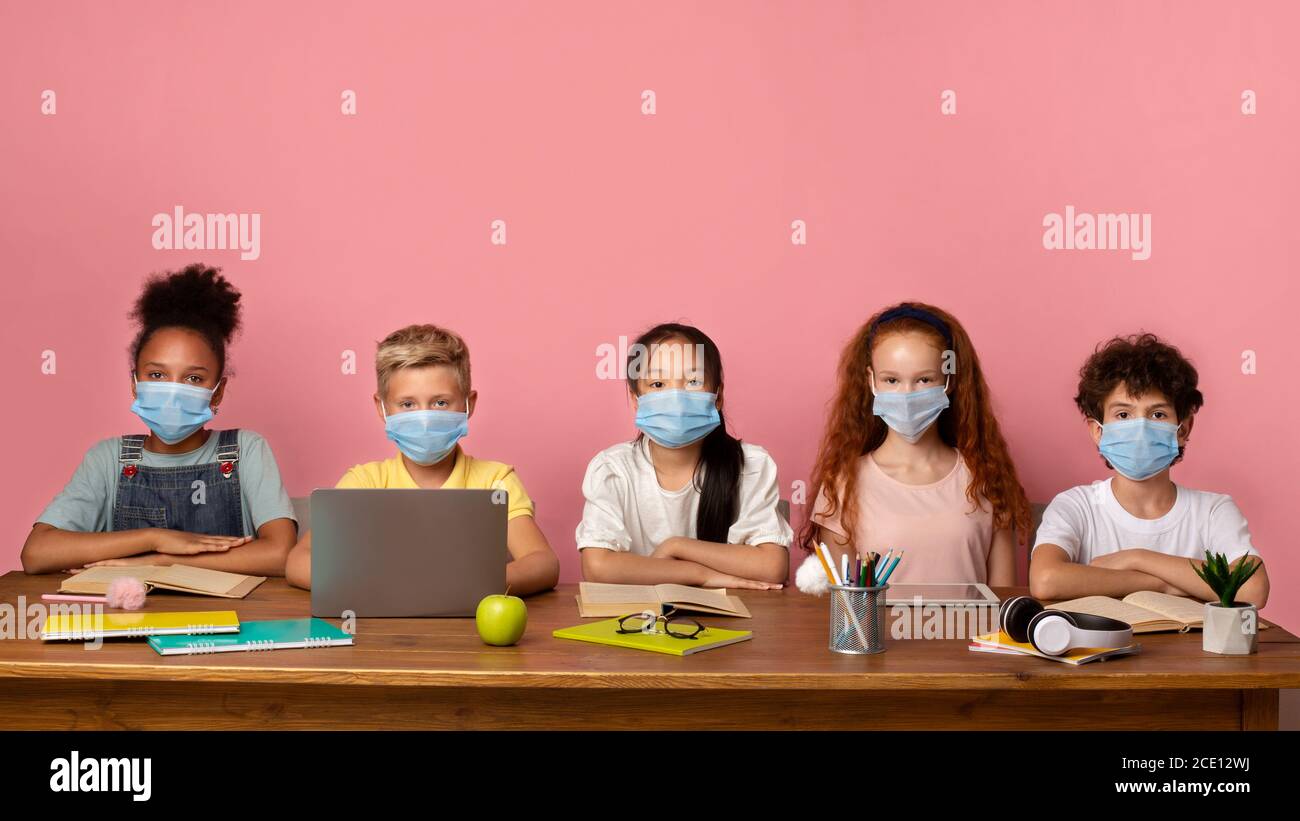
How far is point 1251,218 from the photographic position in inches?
146

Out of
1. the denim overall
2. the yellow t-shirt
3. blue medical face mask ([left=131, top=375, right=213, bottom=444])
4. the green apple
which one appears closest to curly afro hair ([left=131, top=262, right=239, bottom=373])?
blue medical face mask ([left=131, top=375, right=213, bottom=444])

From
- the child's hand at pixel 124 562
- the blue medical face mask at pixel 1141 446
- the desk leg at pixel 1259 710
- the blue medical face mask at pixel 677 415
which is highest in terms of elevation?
the blue medical face mask at pixel 677 415

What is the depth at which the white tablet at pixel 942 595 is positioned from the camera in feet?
7.25

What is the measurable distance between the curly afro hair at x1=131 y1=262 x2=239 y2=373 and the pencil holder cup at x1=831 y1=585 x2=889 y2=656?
6.34 feet

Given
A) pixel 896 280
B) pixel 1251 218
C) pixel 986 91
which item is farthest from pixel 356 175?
pixel 1251 218

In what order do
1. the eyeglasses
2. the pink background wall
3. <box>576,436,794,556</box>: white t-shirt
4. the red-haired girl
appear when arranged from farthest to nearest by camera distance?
the pink background wall → the red-haired girl → <box>576,436,794,556</box>: white t-shirt → the eyeglasses

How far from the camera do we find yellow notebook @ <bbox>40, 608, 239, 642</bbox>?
2.00 metres

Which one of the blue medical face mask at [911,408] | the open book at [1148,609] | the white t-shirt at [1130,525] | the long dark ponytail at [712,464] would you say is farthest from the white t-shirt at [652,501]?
the open book at [1148,609]

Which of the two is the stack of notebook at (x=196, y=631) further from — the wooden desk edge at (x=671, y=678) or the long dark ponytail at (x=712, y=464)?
the long dark ponytail at (x=712, y=464)

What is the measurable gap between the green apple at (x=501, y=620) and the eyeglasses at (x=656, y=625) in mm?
188

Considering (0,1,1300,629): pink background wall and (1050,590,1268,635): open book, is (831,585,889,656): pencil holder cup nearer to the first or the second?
(1050,590,1268,635): open book

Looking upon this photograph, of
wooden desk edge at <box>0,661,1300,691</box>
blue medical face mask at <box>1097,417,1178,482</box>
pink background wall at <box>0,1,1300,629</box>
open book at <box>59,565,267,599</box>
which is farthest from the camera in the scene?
pink background wall at <box>0,1,1300,629</box>

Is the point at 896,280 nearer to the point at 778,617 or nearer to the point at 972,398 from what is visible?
the point at 972,398

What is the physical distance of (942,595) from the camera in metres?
2.33
